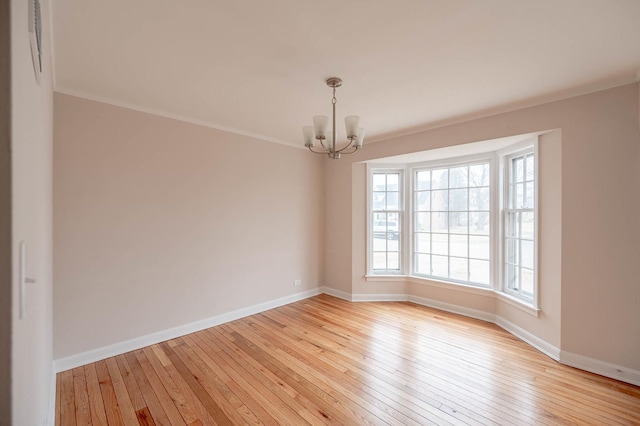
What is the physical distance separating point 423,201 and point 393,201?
1.56ft

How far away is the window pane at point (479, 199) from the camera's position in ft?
12.6

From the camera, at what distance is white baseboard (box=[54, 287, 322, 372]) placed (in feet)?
8.51

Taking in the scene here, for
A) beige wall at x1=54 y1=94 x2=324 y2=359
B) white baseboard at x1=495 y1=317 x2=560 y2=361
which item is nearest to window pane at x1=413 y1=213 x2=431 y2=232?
white baseboard at x1=495 y1=317 x2=560 y2=361

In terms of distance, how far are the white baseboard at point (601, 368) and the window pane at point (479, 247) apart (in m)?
1.40

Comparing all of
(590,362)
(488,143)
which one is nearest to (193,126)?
(488,143)

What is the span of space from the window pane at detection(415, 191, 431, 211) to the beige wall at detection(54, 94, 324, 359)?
2058mm

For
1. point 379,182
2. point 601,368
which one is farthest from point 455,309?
point 379,182

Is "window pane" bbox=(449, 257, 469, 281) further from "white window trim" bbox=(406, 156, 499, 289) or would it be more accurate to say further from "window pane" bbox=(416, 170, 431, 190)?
"window pane" bbox=(416, 170, 431, 190)

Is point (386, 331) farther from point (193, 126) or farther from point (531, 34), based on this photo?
point (193, 126)

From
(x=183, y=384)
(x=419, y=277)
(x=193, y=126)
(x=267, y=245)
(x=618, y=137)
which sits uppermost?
(x=193, y=126)

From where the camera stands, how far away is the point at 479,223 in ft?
12.8

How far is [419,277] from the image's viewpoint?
174 inches

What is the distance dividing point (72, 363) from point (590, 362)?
15.9 ft

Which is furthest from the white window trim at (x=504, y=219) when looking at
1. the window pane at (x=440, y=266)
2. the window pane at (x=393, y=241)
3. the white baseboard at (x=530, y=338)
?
the window pane at (x=393, y=241)
